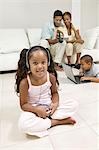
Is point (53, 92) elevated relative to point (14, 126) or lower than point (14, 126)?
elevated

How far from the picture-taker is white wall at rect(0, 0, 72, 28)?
14.2ft

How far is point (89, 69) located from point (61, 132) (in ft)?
4.52

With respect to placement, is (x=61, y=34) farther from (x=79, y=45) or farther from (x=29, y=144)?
(x=29, y=144)

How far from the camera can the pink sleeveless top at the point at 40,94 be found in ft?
5.82

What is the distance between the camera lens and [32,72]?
1.73 meters

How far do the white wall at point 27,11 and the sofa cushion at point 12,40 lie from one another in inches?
17.6

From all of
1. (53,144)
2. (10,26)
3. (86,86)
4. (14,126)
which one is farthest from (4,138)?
(10,26)

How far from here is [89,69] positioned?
2.92 metres

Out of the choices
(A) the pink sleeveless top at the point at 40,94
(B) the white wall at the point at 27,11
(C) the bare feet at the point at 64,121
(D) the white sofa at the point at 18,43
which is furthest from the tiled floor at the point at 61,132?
(B) the white wall at the point at 27,11

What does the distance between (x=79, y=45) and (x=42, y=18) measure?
111 cm

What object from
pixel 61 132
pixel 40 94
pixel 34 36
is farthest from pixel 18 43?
pixel 61 132

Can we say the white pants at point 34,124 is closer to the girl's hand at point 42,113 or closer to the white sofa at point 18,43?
the girl's hand at point 42,113

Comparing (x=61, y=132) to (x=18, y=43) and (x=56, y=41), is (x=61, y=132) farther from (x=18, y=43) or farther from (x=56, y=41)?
(x=18, y=43)

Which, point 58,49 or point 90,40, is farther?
point 90,40
